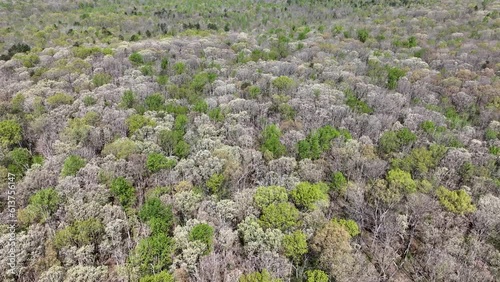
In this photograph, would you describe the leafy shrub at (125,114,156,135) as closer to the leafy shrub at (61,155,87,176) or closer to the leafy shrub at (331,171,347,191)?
the leafy shrub at (61,155,87,176)

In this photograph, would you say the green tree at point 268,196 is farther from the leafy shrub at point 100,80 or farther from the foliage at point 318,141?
the leafy shrub at point 100,80

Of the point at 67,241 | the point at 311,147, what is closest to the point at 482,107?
the point at 311,147

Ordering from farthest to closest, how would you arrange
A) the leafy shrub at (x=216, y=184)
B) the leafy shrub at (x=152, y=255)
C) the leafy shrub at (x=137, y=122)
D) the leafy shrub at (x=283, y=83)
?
the leafy shrub at (x=283, y=83) < the leafy shrub at (x=137, y=122) < the leafy shrub at (x=216, y=184) < the leafy shrub at (x=152, y=255)

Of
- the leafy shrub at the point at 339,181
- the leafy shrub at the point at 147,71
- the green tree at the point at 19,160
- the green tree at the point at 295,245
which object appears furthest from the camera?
the leafy shrub at the point at 147,71

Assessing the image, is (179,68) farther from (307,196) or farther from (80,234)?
(80,234)

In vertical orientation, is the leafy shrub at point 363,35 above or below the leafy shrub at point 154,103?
above

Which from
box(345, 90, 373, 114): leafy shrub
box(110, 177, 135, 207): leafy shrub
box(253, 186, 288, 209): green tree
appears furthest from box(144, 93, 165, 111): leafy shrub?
box(345, 90, 373, 114): leafy shrub

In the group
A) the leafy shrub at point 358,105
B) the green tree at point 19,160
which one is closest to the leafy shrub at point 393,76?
the leafy shrub at point 358,105
